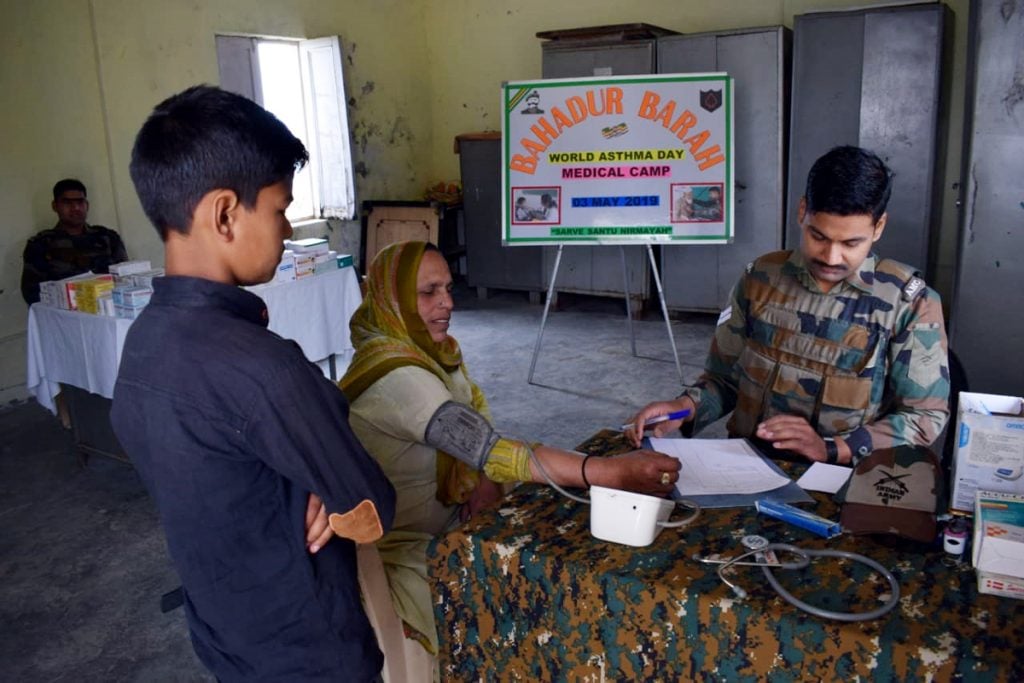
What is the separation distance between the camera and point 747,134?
214 inches

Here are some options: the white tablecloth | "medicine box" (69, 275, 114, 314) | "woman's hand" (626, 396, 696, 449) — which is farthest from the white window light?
"woman's hand" (626, 396, 696, 449)

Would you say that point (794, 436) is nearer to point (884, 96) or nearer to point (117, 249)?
point (884, 96)

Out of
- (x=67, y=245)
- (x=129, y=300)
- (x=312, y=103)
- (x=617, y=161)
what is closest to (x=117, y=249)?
(x=67, y=245)

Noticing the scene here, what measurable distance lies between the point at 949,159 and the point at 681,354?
223 centimetres

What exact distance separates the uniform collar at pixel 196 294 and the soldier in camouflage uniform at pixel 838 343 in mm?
976

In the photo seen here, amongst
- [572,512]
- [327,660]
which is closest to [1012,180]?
[572,512]

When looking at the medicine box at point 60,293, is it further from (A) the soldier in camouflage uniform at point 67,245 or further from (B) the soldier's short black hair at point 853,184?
(B) the soldier's short black hair at point 853,184

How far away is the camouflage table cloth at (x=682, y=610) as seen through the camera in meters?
1.06

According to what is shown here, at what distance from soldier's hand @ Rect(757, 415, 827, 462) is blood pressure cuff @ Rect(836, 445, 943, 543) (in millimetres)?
249

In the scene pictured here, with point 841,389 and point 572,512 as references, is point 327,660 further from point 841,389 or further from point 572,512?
point 841,389

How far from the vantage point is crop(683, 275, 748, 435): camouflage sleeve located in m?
2.03

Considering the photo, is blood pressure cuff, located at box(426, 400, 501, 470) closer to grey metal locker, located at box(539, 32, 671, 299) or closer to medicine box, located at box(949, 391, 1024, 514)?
medicine box, located at box(949, 391, 1024, 514)

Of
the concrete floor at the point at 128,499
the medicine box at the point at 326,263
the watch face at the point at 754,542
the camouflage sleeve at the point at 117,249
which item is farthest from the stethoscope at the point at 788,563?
the camouflage sleeve at the point at 117,249

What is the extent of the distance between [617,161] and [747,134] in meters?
1.36
